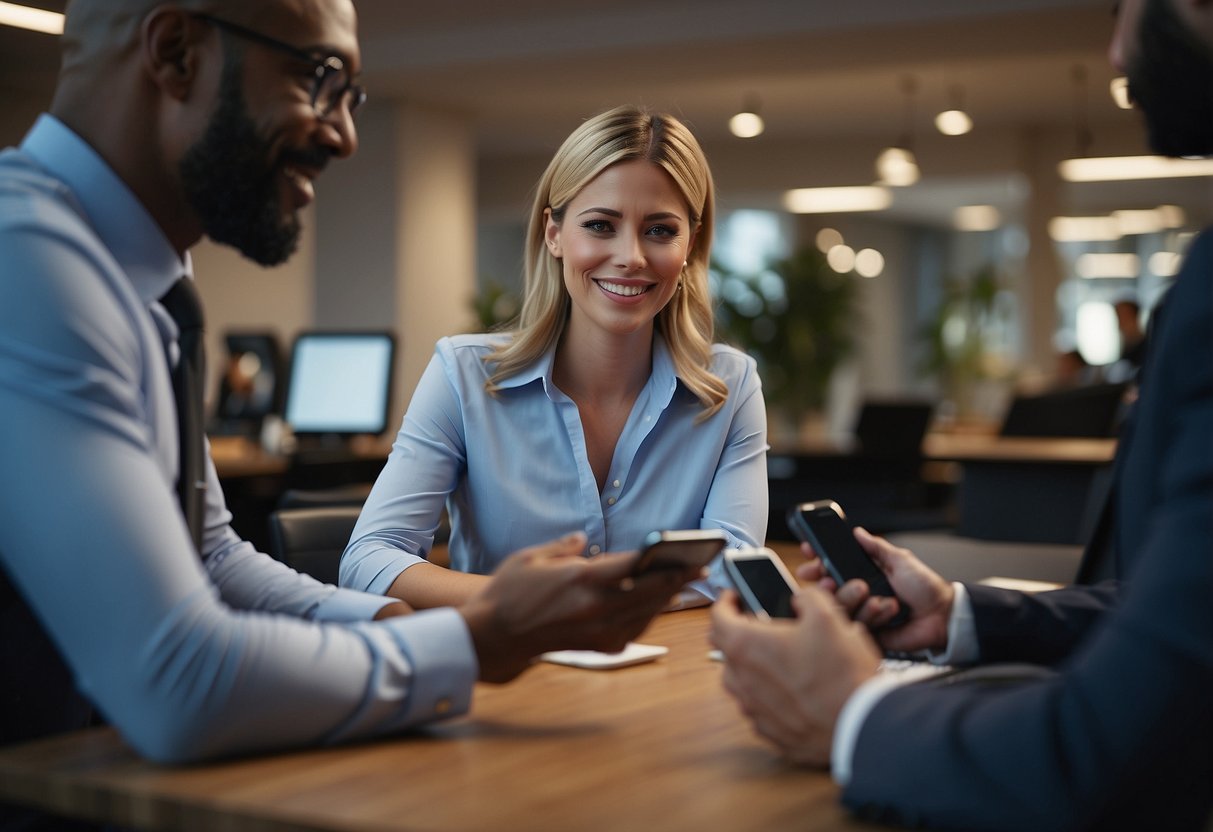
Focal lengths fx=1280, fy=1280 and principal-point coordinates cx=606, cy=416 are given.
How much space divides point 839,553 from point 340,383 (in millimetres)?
4754

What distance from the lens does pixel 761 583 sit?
1.41 m

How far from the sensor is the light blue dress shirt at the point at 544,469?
2.13 meters

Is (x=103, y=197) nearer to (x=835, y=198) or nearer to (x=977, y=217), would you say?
(x=835, y=198)

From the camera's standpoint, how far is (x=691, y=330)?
7.82 ft

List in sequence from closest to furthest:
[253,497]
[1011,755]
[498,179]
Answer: [1011,755] < [253,497] < [498,179]

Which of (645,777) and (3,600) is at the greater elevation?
(3,600)

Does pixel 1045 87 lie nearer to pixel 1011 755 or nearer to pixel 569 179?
pixel 569 179

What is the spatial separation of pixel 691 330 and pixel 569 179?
1.17ft

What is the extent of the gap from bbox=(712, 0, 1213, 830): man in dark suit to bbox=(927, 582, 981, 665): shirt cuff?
0.60 ft

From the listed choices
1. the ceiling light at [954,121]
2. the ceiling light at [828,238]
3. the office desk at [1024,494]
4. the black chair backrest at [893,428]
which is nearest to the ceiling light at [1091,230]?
the ceiling light at [828,238]

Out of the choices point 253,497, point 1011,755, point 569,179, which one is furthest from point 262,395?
point 1011,755

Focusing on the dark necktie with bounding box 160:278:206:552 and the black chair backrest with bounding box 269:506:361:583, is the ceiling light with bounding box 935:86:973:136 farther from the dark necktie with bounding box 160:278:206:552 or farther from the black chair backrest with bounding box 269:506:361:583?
the dark necktie with bounding box 160:278:206:552

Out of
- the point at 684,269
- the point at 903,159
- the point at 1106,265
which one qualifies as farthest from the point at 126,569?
the point at 1106,265

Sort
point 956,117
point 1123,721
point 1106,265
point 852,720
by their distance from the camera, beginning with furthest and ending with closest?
point 1106,265 → point 956,117 → point 852,720 → point 1123,721
